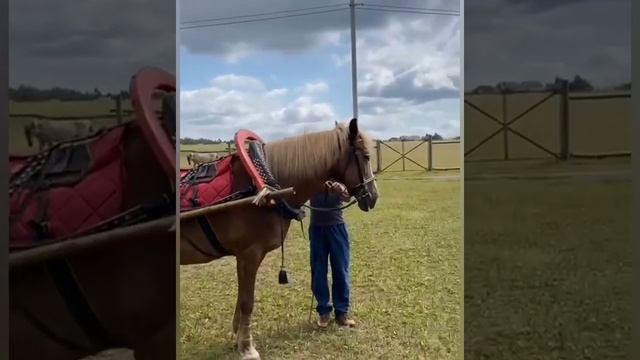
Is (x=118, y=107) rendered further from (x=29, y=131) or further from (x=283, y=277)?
(x=283, y=277)

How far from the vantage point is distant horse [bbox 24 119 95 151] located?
1548mm

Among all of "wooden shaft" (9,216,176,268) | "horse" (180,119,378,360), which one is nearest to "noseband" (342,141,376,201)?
"horse" (180,119,378,360)

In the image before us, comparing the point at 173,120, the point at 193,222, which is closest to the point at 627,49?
the point at 173,120

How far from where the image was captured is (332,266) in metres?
2.06

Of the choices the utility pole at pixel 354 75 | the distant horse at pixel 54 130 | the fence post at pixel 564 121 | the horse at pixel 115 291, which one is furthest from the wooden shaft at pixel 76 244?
the fence post at pixel 564 121

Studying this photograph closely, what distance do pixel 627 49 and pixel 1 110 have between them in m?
1.48

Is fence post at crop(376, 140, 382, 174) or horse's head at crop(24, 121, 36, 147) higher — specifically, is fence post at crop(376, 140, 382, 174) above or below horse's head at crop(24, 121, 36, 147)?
below

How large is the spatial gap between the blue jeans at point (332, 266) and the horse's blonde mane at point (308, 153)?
0.21m

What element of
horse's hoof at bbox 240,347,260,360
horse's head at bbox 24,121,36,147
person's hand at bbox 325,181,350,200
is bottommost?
horse's hoof at bbox 240,347,260,360

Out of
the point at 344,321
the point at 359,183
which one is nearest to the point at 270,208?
the point at 359,183

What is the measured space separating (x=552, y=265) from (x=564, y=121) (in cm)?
34

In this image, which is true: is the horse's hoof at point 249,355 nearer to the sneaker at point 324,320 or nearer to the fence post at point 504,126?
the sneaker at point 324,320

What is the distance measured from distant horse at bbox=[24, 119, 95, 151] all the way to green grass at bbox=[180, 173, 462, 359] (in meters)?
0.70

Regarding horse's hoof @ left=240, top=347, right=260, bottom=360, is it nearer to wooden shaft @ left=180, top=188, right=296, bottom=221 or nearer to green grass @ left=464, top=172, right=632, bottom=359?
wooden shaft @ left=180, top=188, right=296, bottom=221
